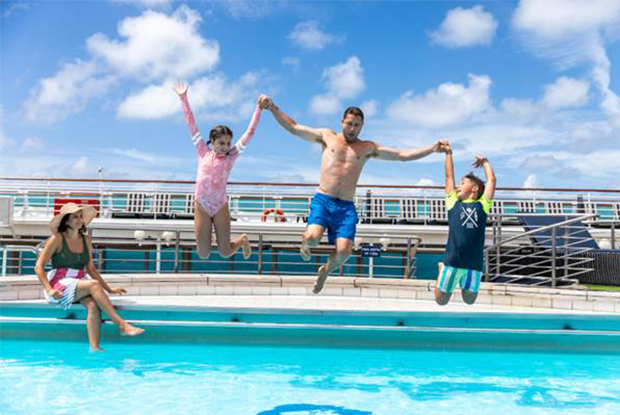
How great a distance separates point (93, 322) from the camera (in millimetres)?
6910

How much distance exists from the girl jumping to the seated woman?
2.24 meters

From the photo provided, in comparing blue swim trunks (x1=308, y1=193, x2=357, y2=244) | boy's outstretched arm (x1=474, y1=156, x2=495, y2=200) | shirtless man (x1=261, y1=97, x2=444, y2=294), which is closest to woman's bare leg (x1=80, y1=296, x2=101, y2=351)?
shirtless man (x1=261, y1=97, x2=444, y2=294)

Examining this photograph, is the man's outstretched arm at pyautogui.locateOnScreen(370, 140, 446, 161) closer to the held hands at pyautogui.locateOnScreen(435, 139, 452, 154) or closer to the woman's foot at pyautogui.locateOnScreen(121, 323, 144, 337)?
the held hands at pyautogui.locateOnScreen(435, 139, 452, 154)

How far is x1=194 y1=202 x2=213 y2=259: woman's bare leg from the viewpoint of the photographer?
529 cm

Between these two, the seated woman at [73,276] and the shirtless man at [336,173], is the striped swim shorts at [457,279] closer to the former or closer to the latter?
the shirtless man at [336,173]

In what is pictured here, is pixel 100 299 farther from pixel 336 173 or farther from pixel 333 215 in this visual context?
pixel 336 173

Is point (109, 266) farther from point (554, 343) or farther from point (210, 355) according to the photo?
point (554, 343)

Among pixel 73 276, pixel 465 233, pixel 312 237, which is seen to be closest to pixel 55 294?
pixel 73 276

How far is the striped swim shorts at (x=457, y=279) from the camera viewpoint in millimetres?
5156

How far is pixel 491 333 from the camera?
24.2ft

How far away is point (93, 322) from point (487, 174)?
194 inches

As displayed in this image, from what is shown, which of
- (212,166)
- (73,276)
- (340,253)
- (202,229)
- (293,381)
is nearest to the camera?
(340,253)

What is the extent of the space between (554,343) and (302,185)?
32.3 ft

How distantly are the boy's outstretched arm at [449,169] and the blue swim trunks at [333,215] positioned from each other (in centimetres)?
91
